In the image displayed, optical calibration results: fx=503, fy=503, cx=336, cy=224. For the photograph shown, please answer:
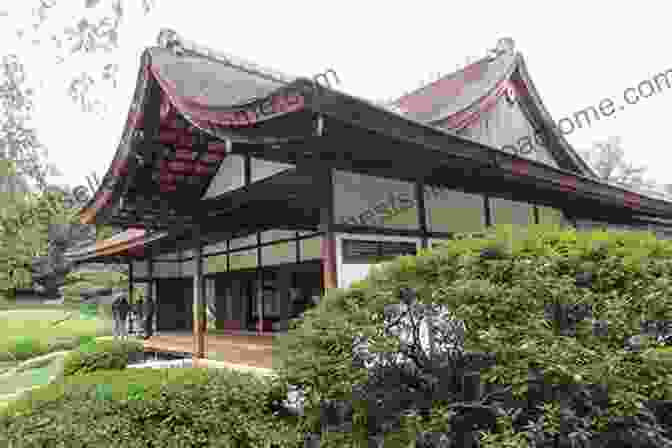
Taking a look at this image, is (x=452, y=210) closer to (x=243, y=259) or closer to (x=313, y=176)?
(x=313, y=176)

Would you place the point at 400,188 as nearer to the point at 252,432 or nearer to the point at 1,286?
the point at 252,432

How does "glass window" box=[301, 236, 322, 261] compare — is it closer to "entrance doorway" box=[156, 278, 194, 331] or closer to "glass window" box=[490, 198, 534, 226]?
"glass window" box=[490, 198, 534, 226]

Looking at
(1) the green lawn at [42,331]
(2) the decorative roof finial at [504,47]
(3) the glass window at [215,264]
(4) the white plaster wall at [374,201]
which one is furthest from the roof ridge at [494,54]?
(1) the green lawn at [42,331]

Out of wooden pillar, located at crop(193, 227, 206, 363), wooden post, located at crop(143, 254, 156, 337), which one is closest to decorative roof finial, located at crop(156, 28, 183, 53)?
wooden pillar, located at crop(193, 227, 206, 363)

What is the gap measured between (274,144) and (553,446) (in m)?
3.37

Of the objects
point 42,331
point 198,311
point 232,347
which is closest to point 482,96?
point 198,311

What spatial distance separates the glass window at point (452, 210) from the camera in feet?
23.0

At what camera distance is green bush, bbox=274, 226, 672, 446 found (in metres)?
2.44

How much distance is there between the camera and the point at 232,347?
9.13 meters

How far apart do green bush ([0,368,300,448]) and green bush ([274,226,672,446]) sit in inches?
16.6

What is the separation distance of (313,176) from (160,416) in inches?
112

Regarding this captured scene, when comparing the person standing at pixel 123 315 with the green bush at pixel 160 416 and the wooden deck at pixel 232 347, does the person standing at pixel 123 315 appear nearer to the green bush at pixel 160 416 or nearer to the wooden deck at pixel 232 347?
the wooden deck at pixel 232 347

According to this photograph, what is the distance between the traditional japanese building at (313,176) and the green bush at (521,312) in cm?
173

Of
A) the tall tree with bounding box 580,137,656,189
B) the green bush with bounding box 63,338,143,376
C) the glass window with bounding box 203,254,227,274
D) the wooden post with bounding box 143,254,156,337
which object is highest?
the tall tree with bounding box 580,137,656,189
